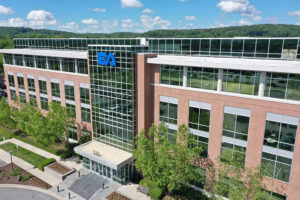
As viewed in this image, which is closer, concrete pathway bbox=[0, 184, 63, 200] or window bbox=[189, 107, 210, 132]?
window bbox=[189, 107, 210, 132]

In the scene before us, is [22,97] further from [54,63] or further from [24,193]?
[24,193]

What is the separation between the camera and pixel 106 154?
1341 inches

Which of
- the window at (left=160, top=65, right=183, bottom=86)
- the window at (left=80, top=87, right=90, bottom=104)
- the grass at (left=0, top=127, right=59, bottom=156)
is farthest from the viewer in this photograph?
the grass at (left=0, top=127, right=59, bottom=156)

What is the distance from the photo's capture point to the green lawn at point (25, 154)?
39.0 meters

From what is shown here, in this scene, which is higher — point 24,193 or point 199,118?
point 199,118

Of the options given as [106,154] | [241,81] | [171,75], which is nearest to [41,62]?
[106,154]

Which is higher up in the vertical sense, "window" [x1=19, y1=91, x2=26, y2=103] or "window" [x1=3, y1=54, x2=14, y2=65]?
"window" [x1=3, y1=54, x2=14, y2=65]

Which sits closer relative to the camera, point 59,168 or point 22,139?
point 59,168

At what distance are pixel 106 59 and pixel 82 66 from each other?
9084 mm

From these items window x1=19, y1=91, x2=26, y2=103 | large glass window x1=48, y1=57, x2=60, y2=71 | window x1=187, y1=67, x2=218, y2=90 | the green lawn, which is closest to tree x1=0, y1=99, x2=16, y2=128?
window x1=19, y1=91, x2=26, y2=103

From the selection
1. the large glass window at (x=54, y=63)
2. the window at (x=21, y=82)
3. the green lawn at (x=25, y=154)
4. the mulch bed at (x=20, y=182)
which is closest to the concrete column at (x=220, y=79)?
the mulch bed at (x=20, y=182)

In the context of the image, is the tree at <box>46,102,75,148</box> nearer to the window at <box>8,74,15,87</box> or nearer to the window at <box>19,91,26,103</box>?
the window at <box>19,91,26,103</box>

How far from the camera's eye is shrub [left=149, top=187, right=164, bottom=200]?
29.2 meters

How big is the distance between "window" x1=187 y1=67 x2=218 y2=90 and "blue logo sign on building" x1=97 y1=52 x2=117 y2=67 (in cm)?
1078
